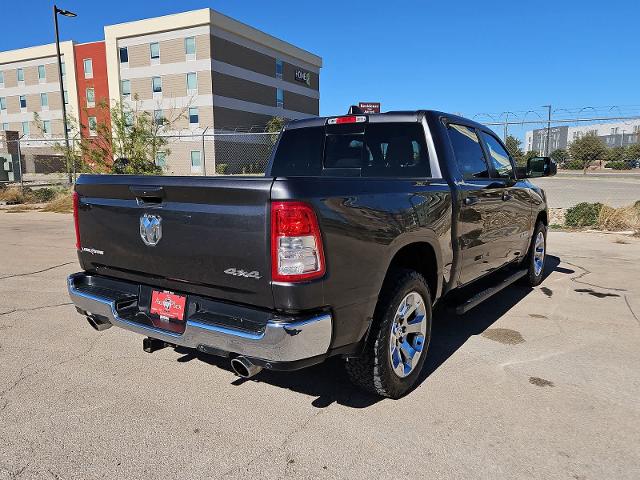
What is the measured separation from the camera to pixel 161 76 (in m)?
44.3

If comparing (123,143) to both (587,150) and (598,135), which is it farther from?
(598,135)

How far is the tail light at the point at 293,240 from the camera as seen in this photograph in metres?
2.46

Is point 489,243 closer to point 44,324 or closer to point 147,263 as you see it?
point 147,263

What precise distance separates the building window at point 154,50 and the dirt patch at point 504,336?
46.0 m

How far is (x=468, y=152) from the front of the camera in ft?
14.7

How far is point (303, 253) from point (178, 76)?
45270mm

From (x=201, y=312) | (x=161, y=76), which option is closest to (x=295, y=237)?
(x=201, y=312)

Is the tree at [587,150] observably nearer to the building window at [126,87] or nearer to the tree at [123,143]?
the building window at [126,87]

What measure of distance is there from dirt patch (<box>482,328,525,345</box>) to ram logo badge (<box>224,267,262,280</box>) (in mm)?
2704

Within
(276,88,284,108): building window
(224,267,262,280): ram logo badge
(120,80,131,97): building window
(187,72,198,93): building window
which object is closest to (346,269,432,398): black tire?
Result: (224,267,262,280): ram logo badge

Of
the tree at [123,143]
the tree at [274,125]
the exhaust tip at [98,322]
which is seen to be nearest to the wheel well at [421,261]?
the exhaust tip at [98,322]

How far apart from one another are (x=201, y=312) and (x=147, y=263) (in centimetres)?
55

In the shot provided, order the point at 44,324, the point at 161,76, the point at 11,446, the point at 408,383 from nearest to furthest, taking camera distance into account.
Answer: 1. the point at 11,446
2. the point at 408,383
3. the point at 44,324
4. the point at 161,76

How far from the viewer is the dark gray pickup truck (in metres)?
2.50
